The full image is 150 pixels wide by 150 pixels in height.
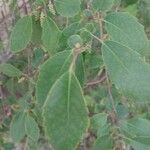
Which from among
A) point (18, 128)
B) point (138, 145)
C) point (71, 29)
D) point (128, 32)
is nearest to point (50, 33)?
point (71, 29)

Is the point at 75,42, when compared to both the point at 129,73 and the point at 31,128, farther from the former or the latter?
the point at 31,128

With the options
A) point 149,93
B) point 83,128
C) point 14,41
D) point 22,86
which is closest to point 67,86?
point 83,128

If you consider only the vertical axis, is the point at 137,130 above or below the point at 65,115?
below

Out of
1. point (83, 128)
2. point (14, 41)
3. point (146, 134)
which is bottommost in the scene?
point (146, 134)

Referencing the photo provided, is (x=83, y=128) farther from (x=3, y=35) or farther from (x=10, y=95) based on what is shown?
(x=3, y=35)

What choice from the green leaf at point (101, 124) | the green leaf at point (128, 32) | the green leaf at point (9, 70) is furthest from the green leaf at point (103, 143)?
the green leaf at point (9, 70)

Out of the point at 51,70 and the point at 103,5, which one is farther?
the point at 103,5

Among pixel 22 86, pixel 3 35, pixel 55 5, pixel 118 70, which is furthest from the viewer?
pixel 3 35
